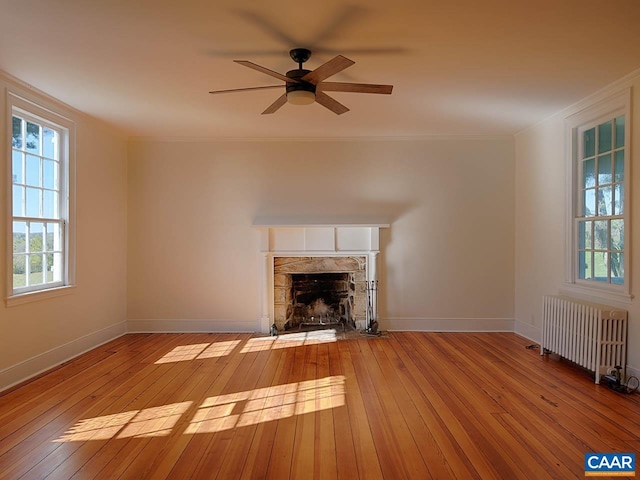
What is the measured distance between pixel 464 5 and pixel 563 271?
3210 mm

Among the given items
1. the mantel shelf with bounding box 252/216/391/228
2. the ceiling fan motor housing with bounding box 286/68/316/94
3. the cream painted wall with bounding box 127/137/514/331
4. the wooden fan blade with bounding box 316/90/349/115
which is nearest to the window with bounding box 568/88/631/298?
the cream painted wall with bounding box 127/137/514/331

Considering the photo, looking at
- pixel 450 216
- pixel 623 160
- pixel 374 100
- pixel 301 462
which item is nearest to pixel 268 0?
pixel 374 100

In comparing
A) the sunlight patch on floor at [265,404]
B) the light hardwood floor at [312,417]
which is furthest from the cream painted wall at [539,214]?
the sunlight patch on floor at [265,404]

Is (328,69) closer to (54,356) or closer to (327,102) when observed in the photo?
(327,102)

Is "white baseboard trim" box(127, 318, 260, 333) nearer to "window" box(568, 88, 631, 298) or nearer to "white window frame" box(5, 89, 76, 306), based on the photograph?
"white window frame" box(5, 89, 76, 306)

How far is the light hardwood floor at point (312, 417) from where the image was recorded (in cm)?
222

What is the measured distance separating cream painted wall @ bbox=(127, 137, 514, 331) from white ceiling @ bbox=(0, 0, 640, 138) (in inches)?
38.0

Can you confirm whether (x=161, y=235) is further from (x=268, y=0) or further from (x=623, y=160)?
(x=623, y=160)

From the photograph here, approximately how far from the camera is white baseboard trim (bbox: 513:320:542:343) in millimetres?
4762

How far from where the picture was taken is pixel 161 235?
5.36 m

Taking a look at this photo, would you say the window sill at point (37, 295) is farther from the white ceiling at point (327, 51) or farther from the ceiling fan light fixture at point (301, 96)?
the ceiling fan light fixture at point (301, 96)

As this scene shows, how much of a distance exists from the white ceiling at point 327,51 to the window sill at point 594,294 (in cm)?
191

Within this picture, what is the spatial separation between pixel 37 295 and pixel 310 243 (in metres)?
3.06

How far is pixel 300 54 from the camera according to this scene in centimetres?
284
